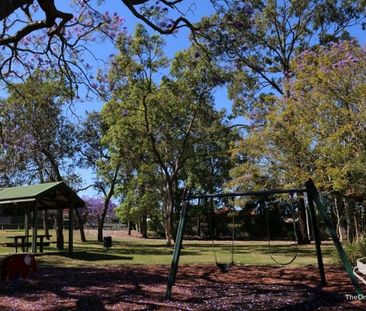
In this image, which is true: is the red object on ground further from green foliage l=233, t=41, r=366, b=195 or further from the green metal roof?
the green metal roof

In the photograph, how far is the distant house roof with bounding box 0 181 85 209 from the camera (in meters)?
19.3

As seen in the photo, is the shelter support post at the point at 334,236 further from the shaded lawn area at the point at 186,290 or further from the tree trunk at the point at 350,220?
the tree trunk at the point at 350,220

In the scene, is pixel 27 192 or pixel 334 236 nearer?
pixel 334 236

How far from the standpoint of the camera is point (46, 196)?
65.1 ft

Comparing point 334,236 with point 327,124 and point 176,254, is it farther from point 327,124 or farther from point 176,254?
point 327,124

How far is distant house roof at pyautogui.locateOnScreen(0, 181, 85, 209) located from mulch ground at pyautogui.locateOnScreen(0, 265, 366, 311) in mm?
6483

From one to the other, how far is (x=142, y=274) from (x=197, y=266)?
2337mm

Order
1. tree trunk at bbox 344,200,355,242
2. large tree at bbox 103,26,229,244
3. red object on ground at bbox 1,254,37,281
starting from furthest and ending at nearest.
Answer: large tree at bbox 103,26,229,244 < tree trunk at bbox 344,200,355,242 < red object on ground at bbox 1,254,37,281

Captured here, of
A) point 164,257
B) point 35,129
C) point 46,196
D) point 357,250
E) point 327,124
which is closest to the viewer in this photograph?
point 357,250

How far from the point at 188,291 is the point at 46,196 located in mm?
11895

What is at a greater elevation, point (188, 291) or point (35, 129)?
point (35, 129)

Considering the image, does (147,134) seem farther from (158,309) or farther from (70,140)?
(158,309)

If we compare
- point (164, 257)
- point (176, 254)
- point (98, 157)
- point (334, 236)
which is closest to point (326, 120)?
point (334, 236)

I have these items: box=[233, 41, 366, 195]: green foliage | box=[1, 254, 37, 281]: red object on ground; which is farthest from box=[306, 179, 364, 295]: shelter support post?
box=[1, 254, 37, 281]: red object on ground
